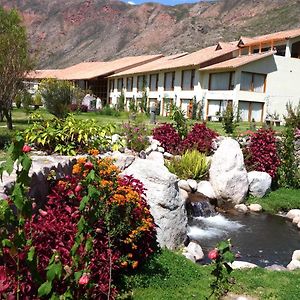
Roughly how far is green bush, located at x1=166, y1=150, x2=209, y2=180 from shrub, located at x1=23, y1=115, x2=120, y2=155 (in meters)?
4.55

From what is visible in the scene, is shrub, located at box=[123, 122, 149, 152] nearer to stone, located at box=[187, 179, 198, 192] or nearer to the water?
stone, located at box=[187, 179, 198, 192]

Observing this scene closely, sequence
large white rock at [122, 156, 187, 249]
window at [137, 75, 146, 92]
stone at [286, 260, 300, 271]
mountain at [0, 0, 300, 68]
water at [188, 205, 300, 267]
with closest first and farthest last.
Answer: large white rock at [122, 156, 187, 249], stone at [286, 260, 300, 271], water at [188, 205, 300, 267], window at [137, 75, 146, 92], mountain at [0, 0, 300, 68]

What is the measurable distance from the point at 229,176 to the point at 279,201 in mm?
A: 1725

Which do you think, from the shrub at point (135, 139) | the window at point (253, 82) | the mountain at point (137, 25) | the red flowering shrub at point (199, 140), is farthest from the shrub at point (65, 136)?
the mountain at point (137, 25)

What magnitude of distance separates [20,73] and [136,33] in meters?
109

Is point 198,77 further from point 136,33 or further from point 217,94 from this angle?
point 136,33

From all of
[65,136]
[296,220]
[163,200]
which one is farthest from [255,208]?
[65,136]

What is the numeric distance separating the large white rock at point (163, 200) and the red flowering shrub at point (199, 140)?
6.95 m

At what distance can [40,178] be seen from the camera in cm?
575

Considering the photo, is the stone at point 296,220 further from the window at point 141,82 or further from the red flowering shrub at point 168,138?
the window at point 141,82

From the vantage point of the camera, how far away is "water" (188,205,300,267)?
356 inches

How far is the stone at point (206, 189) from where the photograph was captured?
12.4 meters

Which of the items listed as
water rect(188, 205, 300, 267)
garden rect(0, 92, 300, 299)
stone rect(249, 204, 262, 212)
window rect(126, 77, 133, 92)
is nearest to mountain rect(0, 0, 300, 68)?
window rect(126, 77, 133, 92)

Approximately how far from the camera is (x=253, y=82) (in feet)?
96.3
